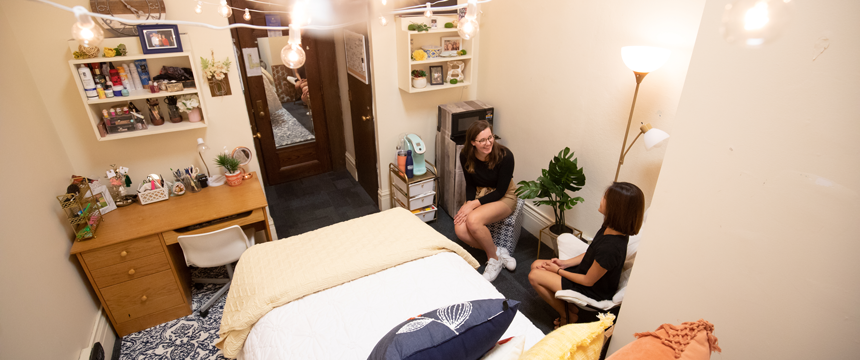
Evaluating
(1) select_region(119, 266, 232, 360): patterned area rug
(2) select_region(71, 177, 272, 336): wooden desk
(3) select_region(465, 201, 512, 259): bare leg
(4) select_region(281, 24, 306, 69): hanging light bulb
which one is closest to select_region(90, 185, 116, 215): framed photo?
(2) select_region(71, 177, 272, 336): wooden desk

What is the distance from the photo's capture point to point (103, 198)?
8.15 ft

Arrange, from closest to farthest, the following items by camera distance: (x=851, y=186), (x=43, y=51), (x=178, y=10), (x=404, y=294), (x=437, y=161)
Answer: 1. (x=851, y=186)
2. (x=404, y=294)
3. (x=43, y=51)
4. (x=178, y=10)
5. (x=437, y=161)

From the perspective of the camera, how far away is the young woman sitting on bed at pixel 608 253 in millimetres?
1958

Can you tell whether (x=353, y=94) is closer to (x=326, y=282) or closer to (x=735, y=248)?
(x=326, y=282)

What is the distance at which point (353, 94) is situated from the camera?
3.84 metres

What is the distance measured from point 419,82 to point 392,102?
340 millimetres

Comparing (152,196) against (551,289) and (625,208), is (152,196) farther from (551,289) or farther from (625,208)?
(625,208)

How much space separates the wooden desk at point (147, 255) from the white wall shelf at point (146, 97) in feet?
1.59

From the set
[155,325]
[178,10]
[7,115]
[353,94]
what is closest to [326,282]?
[155,325]

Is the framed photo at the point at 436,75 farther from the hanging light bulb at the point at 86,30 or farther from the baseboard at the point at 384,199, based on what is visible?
the hanging light bulb at the point at 86,30

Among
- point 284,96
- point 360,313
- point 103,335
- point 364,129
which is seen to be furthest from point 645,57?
point 103,335

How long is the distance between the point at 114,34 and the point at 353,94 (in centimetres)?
188

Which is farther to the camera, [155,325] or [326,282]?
[155,325]

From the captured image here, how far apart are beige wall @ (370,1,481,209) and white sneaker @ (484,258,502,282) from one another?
1.32 meters
